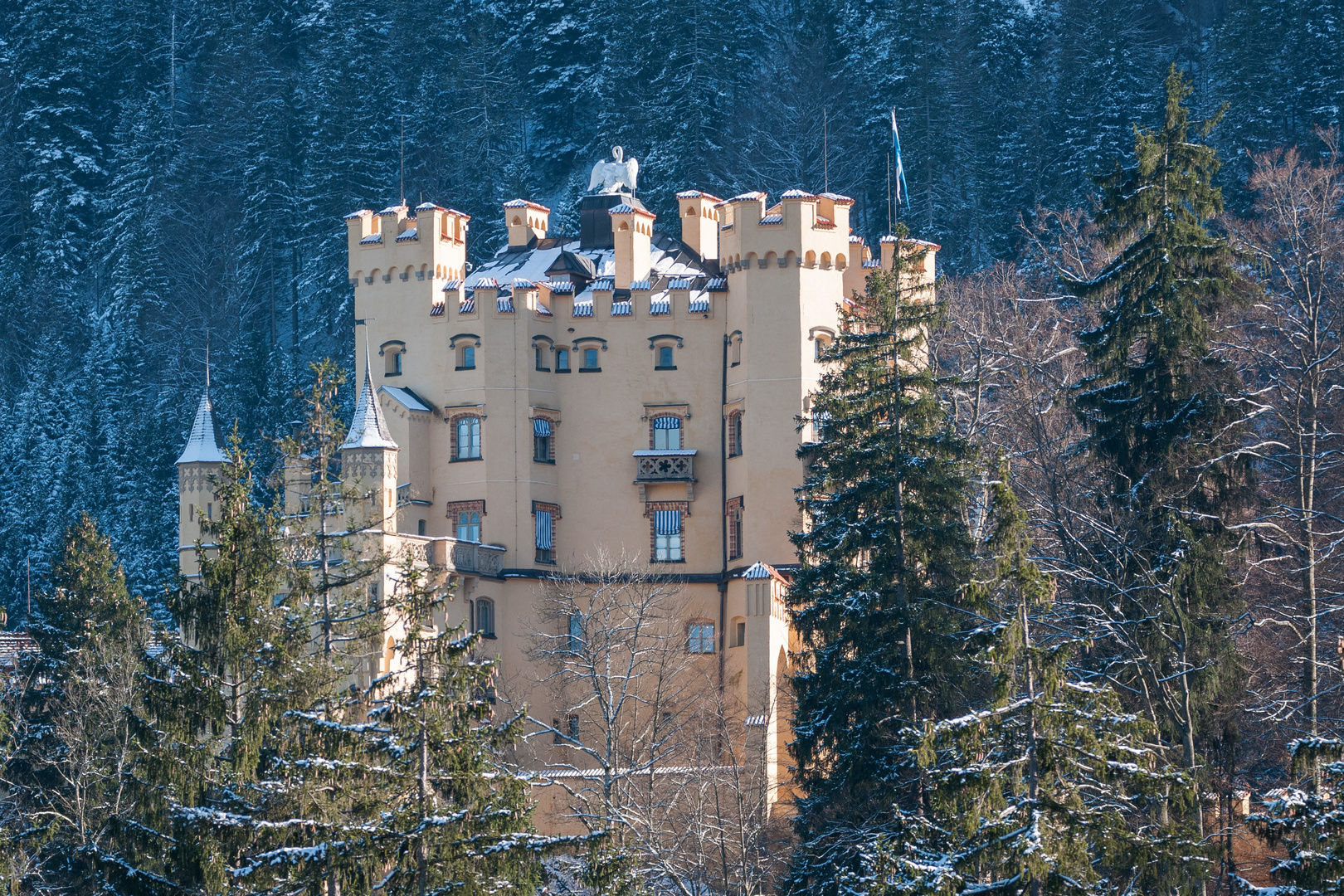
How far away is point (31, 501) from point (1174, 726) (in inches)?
2170

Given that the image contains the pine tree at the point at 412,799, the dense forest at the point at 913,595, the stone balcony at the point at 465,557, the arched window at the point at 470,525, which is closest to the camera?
the dense forest at the point at 913,595

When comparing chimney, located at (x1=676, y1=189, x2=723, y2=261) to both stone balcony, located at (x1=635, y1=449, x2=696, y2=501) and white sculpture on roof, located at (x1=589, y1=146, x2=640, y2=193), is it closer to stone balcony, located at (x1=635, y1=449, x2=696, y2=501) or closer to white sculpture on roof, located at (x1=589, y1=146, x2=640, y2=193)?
white sculpture on roof, located at (x1=589, y1=146, x2=640, y2=193)

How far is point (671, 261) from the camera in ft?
190

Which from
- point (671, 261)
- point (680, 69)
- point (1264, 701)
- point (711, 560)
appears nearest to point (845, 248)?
point (671, 261)

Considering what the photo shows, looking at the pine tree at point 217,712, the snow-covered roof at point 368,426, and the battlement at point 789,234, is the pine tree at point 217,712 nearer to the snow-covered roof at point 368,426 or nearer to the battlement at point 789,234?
the snow-covered roof at point 368,426

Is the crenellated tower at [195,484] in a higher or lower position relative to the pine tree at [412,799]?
higher

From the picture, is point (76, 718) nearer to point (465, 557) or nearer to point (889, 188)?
point (465, 557)

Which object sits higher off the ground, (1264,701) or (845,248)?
(845,248)

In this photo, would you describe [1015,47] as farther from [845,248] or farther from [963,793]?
[963,793]

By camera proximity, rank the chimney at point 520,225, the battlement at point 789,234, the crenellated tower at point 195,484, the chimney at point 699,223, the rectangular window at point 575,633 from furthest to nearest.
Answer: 1. the chimney at point 520,225
2. the chimney at point 699,223
3. the battlement at point 789,234
4. the crenellated tower at point 195,484
5. the rectangular window at point 575,633

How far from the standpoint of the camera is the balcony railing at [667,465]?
54.9m

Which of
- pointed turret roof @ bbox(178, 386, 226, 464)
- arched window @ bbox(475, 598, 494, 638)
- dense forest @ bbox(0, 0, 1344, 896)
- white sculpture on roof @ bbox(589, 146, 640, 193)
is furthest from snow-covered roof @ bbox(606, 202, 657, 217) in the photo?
pointed turret roof @ bbox(178, 386, 226, 464)

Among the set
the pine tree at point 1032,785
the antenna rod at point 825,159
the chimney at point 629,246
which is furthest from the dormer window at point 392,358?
the pine tree at point 1032,785

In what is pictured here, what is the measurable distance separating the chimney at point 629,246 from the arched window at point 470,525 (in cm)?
763
